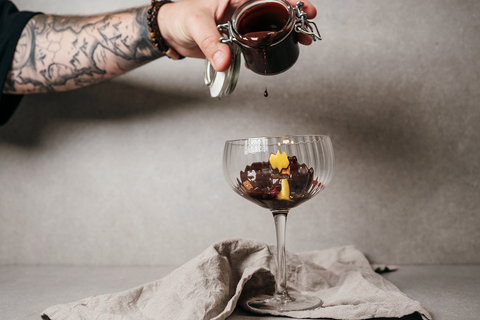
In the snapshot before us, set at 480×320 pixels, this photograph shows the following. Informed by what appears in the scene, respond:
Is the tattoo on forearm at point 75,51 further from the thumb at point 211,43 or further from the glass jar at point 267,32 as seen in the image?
the glass jar at point 267,32

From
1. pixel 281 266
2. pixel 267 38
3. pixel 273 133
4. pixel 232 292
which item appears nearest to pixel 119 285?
pixel 232 292

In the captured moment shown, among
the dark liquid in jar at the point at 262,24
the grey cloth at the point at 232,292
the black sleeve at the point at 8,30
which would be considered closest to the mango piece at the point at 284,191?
the grey cloth at the point at 232,292

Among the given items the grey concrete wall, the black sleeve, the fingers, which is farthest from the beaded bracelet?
the black sleeve

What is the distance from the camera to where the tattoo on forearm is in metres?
1.02

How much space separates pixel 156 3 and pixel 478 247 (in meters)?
1.12

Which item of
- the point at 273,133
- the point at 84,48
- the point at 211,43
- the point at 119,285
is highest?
the point at 84,48

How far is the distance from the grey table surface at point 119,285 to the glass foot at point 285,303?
24mm

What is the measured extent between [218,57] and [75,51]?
0.53 meters

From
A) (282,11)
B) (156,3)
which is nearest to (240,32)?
(282,11)

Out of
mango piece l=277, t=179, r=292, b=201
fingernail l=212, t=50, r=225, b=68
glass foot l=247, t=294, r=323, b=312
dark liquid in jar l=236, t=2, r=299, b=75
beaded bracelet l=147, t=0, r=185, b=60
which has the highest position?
beaded bracelet l=147, t=0, r=185, b=60

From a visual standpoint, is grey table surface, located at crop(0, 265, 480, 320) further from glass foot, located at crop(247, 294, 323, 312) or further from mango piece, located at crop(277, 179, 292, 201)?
mango piece, located at crop(277, 179, 292, 201)

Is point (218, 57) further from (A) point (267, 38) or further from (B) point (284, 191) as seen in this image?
(B) point (284, 191)

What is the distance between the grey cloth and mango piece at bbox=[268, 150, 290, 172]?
21 cm

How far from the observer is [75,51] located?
1.05 meters
